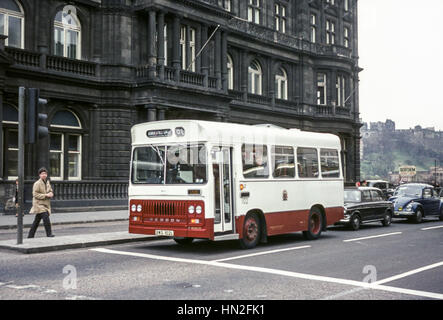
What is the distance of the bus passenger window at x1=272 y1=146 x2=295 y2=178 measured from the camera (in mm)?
15062

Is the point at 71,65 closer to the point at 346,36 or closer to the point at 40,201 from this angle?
the point at 40,201

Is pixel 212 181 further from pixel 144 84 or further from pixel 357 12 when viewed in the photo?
pixel 357 12

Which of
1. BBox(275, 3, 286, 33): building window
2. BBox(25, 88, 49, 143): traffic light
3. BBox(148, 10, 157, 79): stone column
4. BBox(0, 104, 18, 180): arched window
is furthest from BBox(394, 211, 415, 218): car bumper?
BBox(275, 3, 286, 33): building window

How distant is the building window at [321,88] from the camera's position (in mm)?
48281

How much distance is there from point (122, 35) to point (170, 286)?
2456 centimetres

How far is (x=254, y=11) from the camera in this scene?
139ft

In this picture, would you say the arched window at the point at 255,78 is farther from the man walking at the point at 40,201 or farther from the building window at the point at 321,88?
the man walking at the point at 40,201

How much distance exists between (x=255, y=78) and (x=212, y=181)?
3099 cm

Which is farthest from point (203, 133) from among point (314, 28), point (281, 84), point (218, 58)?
point (314, 28)

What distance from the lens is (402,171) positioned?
2756 inches

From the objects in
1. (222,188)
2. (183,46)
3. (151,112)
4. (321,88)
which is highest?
(183,46)

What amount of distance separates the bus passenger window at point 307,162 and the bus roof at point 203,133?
29.4 inches

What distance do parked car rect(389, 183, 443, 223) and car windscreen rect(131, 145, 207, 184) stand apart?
551 inches
